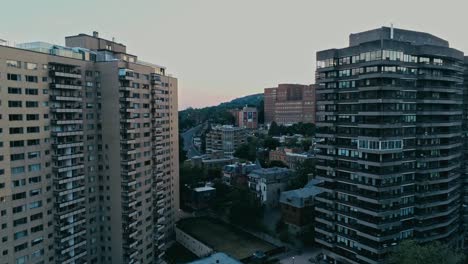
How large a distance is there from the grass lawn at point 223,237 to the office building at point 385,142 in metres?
13.9

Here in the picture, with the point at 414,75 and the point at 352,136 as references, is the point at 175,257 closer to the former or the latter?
the point at 352,136

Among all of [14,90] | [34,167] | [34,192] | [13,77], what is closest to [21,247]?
[34,192]

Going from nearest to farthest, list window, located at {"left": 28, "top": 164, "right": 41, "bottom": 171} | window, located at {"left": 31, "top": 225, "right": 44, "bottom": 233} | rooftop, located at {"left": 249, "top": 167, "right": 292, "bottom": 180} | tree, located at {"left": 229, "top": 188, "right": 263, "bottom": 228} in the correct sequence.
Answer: window, located at {"left": 28, "top": 164, "right": 41, "bottom": 171}
window, located at {"left": 31, "top": 225, "right": 44, "bottom": 233}
tree, located at {"left": 229, "top": 188, "right": 263, "bottom": 228}
rooftop, located at {"left": 249, "top": 167, "right": 292, "bottom": 180}

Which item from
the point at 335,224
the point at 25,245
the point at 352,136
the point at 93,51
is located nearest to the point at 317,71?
the point at 352,136

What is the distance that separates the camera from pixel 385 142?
167 feet

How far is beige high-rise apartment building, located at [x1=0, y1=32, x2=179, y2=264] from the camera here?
4428 centimetres

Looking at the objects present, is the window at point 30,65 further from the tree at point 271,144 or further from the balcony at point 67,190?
the tree at point 271,144

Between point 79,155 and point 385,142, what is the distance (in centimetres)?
4212

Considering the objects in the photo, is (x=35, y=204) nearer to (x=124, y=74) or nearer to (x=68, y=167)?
(x=68, y=167)

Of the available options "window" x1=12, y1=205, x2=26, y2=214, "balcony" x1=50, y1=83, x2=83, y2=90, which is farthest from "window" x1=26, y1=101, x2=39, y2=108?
"window" x1=12, y1=205, x2=26, y2=214

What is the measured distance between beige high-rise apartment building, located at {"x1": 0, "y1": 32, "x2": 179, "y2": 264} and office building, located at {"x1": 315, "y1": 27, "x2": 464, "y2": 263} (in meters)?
27.7

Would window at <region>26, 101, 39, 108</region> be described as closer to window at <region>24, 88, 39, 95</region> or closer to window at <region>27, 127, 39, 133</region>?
window at <region>24, 88, 39, 95</region>

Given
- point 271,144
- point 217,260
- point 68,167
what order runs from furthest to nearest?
point 271,144, point 217,260, point 68,167

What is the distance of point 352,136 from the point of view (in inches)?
2136
